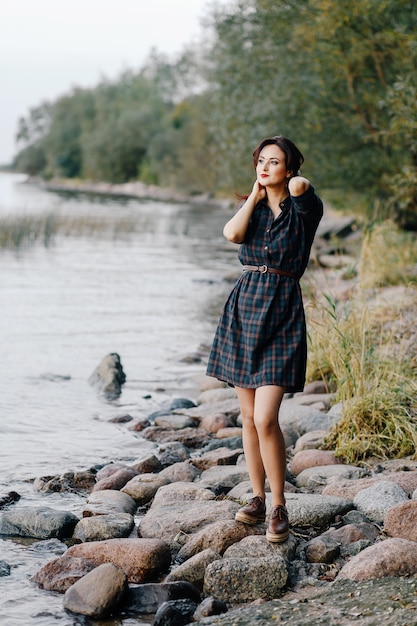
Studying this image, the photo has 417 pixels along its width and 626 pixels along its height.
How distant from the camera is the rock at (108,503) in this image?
4.85 metres

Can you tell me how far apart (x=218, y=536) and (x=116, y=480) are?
1.41 m

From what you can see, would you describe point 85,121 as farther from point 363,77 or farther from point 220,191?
point 363,77

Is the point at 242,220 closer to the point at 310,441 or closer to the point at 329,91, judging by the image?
the point at 310,441

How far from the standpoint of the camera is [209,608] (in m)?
3.60

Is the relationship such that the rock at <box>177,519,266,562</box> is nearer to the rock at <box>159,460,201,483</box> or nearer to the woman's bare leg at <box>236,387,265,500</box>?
the woman's bare leg at <box>236,387,265,500</box>

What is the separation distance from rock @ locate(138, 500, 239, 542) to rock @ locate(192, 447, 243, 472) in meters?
1.04

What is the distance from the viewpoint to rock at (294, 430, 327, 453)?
5.84 m

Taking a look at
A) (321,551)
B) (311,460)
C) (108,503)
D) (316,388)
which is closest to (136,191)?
(316,388)

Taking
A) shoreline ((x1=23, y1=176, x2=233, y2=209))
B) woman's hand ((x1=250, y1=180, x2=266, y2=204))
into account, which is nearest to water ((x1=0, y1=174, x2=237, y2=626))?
woman's hand ((x1=250, y1=180, x2=266, y2=204))

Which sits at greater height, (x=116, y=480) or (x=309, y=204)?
(x=309, y=204)

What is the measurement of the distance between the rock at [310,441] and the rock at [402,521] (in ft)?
5.43

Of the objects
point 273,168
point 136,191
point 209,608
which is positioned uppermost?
point 136,191

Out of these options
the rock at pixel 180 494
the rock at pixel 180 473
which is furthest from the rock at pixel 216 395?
the rock at pixel 180 494

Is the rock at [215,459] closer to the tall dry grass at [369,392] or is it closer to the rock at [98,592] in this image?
the tall dry grass at [369,392]
